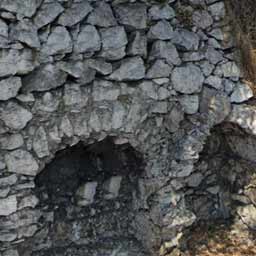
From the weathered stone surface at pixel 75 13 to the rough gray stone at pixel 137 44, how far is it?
0.53 m

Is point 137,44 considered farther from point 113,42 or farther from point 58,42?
point 58,42

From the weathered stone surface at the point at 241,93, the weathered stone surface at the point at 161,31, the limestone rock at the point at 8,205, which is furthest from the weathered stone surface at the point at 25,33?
the weathered stone surface at the point at 241,93

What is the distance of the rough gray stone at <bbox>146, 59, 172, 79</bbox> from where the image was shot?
523cm

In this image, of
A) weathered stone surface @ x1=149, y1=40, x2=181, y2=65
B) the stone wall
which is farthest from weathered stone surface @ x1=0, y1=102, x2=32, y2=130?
weathered stone surface @ x1=149, y1=40, x2=181, y2=65

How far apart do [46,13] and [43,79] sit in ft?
1.94

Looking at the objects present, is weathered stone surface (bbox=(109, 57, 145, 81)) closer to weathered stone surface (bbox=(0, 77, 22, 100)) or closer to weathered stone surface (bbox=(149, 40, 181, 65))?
weathered stone surface (bbox=(149, 40, 181, 65))

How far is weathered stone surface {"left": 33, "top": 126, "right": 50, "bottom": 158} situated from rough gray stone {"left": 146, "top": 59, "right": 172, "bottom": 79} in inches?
47.8

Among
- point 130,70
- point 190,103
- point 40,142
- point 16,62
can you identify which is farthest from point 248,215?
point 16,62

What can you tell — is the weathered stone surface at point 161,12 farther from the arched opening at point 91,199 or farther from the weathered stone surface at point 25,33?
the arched opening at point 91,199

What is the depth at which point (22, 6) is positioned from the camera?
4.51 meters

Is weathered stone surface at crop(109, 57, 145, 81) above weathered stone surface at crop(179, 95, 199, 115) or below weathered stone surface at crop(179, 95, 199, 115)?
above

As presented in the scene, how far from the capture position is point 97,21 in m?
4.88

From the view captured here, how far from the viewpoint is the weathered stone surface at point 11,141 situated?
Answer: 4709 mm

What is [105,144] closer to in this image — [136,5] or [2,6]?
[136,5]
